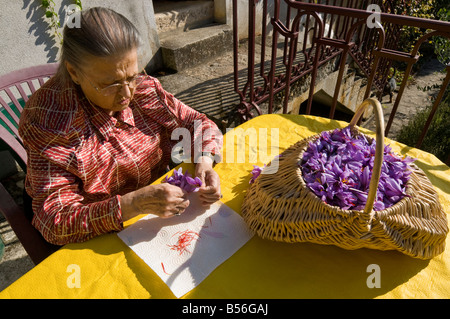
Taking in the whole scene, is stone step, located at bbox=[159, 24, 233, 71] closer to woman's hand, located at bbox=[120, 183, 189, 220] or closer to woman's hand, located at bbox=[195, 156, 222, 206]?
woman's hand, located at bbox=[195, 156, 222, 206]

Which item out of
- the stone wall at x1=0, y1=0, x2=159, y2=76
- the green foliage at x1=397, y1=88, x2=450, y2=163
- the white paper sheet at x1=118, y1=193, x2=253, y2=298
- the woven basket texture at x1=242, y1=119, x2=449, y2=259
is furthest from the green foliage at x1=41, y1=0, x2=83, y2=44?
the green foliage at x1=397, y1=88, x2=450, y2=163

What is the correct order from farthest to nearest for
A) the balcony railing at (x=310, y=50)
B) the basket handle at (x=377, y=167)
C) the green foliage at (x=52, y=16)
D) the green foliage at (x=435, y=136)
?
the green foliage at (x=435, y=136), the green foliage at (x=52, y=16), the balcony railing at (x=310, y=50), the basket handle at (x=377, y=167)

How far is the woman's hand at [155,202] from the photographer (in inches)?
43.9

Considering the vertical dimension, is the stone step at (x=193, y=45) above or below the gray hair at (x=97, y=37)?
below

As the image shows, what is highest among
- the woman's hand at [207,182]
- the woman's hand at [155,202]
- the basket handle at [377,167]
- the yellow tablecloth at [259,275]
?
the basket handle at [377,167]

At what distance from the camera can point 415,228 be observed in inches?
33.9

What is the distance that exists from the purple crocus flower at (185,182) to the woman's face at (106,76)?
38cm

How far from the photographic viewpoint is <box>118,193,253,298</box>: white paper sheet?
3.17ft

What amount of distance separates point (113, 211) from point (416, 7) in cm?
726

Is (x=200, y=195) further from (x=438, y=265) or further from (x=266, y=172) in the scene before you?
(x=438, y=265)

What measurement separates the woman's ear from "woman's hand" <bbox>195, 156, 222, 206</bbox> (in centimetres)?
62

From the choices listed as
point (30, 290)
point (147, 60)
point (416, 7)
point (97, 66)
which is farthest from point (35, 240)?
Result: point (416, 7)

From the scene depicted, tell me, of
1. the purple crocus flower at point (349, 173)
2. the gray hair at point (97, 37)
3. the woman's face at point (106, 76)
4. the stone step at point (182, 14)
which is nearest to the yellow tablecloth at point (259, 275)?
the purple crocus flower at point (349, 173)

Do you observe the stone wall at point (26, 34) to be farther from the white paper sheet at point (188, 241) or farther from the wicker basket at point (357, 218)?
the wicker basket at point (357, 218)
